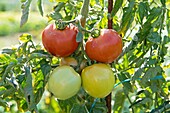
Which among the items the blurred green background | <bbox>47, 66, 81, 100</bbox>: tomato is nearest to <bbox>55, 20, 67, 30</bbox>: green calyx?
<bbox>47, 66, 81, 100</bbox>: tomato

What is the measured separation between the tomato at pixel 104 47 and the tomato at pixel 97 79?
0.03 meters

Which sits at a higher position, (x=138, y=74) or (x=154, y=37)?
(x=154, y=37)

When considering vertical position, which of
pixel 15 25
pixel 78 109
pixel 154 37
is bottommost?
pixel 15 25

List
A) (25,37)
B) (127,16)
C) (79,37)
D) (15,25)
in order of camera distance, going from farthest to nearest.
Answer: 1. (15,25)
2. (25,37)
3. (127,16)
4. (79,37)

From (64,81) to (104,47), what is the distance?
14 cm

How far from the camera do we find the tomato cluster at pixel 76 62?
136cm

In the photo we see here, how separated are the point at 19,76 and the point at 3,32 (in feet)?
25.1

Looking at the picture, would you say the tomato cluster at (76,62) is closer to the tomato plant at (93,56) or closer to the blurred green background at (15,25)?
the tomato plant at (93,56)

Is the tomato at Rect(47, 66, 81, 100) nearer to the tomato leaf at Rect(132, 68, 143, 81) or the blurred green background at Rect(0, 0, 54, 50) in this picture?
the tomato leaf at Rect(132, 68, 143, 81)

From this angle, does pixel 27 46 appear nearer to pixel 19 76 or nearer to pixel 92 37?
pixel 19 76

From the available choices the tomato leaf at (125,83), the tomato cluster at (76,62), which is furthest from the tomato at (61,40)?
the tomato leaf at (125,83)

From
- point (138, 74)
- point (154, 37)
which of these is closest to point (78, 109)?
point (138, 74)

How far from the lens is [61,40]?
53.4 inches

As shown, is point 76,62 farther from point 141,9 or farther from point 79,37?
point 141,9
